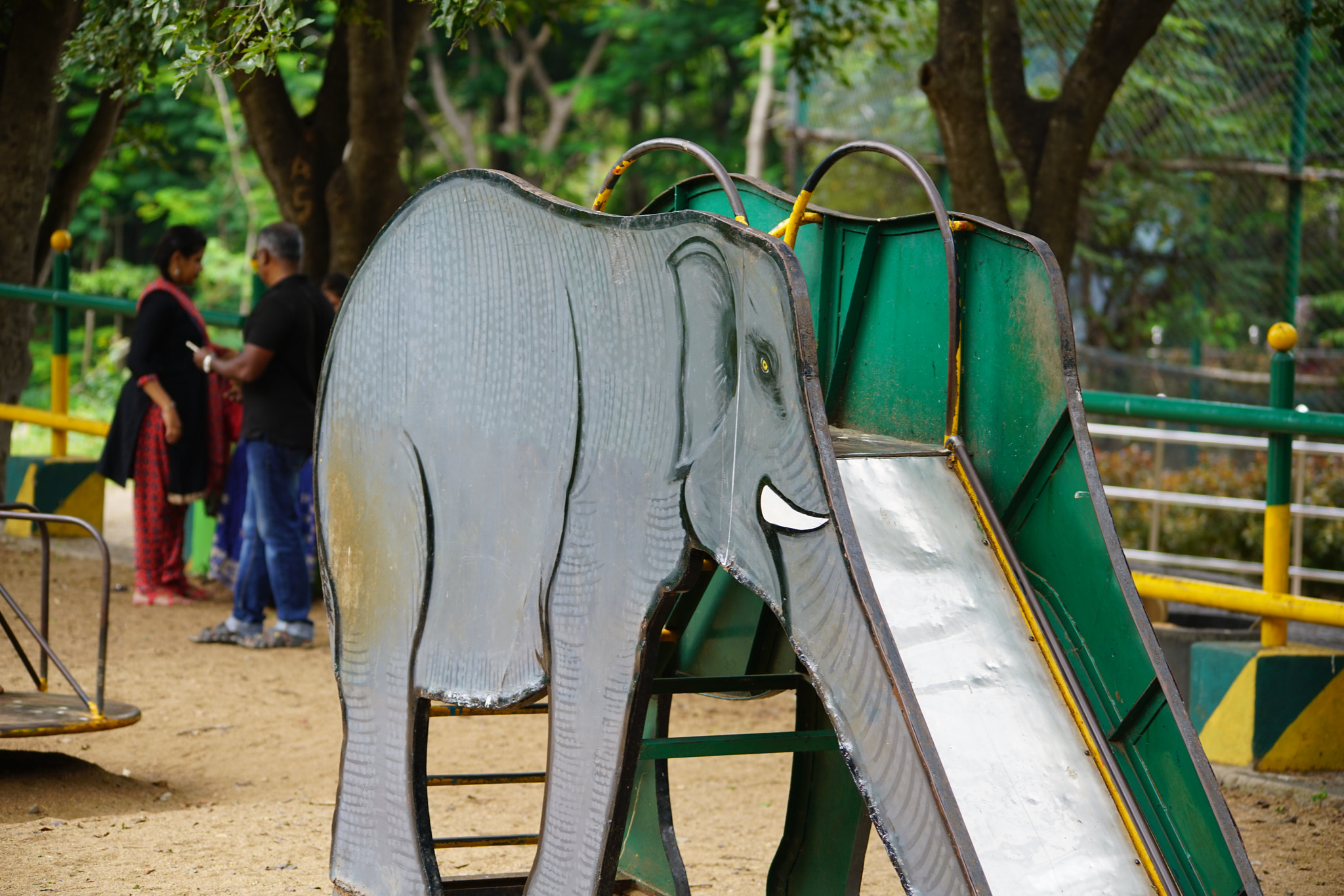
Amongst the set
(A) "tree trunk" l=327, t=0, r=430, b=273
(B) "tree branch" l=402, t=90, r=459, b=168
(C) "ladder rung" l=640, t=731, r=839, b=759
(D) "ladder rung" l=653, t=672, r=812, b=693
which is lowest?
(C) "ladder rung" l=640, t=731, r=839, b=759

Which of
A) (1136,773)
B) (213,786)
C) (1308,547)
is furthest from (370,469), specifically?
(1308,547)

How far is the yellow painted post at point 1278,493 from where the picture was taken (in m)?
4.61

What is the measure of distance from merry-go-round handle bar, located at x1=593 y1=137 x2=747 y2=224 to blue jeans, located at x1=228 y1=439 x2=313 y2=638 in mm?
3133

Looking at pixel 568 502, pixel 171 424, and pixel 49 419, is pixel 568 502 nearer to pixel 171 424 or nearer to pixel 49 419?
pixel 171 424

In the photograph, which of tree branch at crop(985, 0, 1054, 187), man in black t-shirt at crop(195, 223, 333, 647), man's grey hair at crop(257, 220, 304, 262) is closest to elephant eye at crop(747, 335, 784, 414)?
man in black t-shirt at crop(195, 223, 333, 647)

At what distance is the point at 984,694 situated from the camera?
254 cm

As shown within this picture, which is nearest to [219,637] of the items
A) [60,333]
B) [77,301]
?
[77,301]

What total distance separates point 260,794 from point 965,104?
3.99 meters

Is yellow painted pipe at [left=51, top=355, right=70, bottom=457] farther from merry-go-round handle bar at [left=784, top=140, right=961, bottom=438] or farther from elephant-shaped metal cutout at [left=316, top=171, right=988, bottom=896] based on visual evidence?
merry-go-round handle bar at [left=784, top=140, right=961, bottom=438]

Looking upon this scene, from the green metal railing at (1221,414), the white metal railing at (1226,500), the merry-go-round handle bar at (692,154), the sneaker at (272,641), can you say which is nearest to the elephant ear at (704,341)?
the merry-go-round handle bar at (692,154)

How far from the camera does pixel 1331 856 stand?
3.99 meters

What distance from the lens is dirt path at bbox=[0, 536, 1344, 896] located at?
3715mm

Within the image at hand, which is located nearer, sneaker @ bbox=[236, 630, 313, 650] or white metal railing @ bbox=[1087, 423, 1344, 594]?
sneaker @ bbox=[236, 630, 313, 650]

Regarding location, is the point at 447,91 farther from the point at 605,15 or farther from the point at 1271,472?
the point at 1271,472
